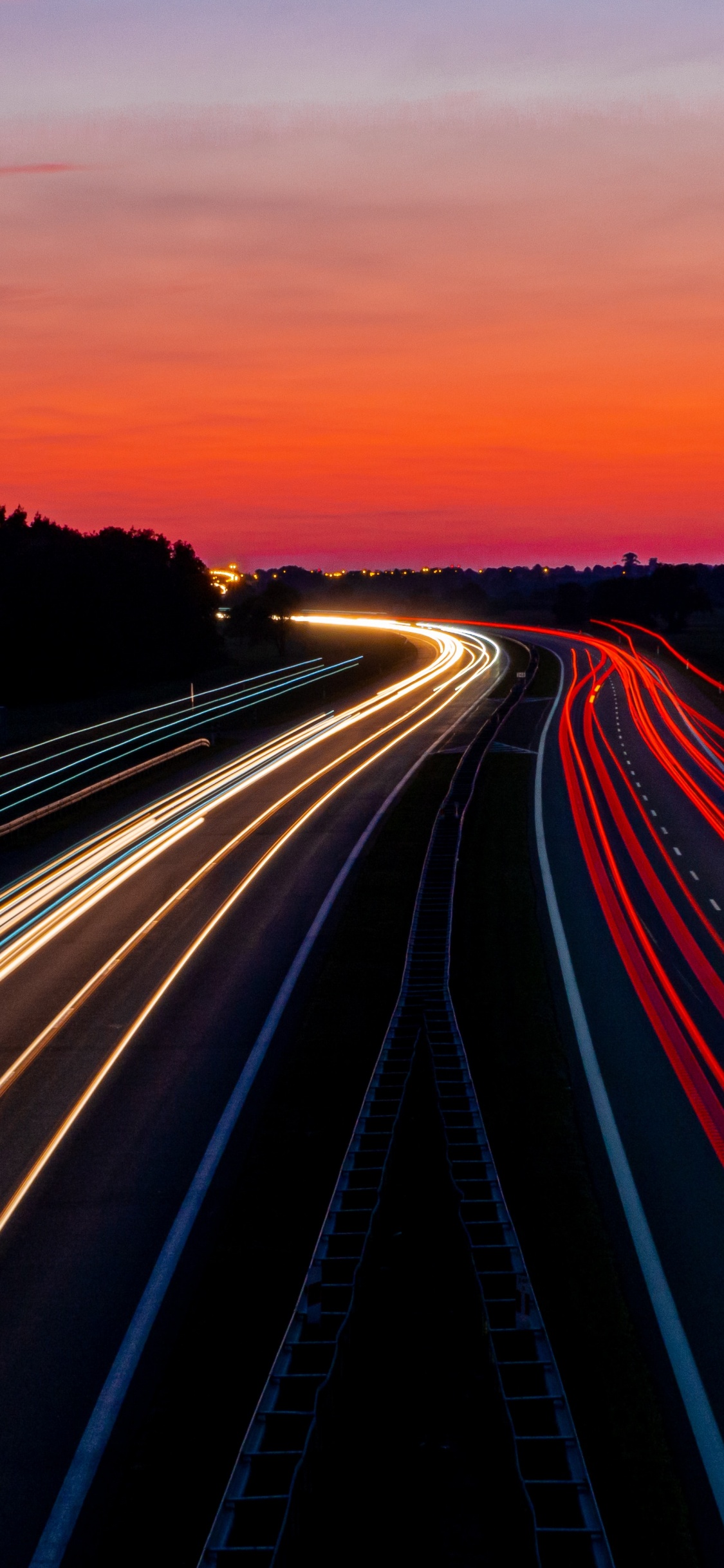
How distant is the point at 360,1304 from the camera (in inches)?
589

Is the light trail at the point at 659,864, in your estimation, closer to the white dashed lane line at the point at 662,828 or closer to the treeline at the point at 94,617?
the white dashed lane line at the point at 662,828

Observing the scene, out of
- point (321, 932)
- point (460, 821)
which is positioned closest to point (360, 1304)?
point (321, 932)

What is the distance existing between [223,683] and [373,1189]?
312 ft

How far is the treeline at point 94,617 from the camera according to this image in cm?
11269

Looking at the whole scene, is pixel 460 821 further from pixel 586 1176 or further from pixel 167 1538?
pixel 167 1538

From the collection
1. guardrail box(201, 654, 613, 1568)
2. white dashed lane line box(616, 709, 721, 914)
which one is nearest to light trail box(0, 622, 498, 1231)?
guardrail box(201, 654, 613, 1568)

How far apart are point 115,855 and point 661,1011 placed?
68.2 feet

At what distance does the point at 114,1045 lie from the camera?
24.0 m

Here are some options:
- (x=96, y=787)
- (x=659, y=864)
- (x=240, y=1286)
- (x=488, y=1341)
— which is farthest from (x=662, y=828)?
(x=488, y=1341)

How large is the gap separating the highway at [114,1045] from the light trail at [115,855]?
0.10 metres

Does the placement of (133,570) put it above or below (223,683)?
above

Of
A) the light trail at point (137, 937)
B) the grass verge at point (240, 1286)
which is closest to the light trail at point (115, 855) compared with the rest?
the light trail at point (137, 937)

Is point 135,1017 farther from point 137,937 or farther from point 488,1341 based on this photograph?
point 488,1341

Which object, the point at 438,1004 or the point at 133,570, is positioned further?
the point at 133,570
